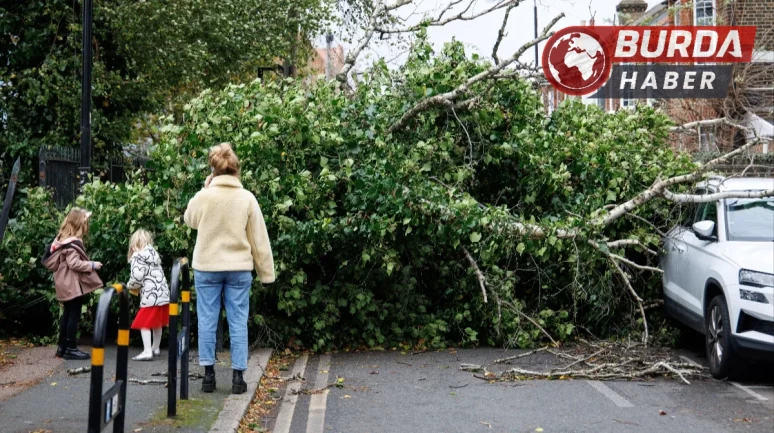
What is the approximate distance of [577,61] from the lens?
16203mm

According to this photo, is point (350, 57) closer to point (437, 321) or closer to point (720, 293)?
point (437, 321)

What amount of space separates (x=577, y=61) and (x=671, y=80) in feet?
31.9

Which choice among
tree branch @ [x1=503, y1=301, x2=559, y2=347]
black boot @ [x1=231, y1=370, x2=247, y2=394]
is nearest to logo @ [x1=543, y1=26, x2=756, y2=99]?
tree branch @ [x1=503, y1=301, x2=559, y2=347]

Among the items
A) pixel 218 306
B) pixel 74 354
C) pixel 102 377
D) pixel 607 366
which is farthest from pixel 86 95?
pixel 102 377

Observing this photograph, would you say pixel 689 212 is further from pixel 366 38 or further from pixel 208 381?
pixel 208 381

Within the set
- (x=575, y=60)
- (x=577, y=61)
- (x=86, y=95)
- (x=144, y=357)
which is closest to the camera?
(x=144, y=357)

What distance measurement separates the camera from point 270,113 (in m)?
10.2

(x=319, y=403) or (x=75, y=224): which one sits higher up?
(x=75, y=224)

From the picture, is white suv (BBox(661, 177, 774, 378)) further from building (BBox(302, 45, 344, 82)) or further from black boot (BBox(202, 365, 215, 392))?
building (BBox(302, 45, 344, 82))

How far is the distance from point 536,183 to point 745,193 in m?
2.63

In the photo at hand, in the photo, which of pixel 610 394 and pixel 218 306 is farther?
pixel 610 394

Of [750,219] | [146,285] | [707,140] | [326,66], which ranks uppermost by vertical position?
[326,66]

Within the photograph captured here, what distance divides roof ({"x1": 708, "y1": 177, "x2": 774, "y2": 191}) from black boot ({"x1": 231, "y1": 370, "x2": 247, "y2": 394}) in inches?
216

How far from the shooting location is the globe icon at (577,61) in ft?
44.0
